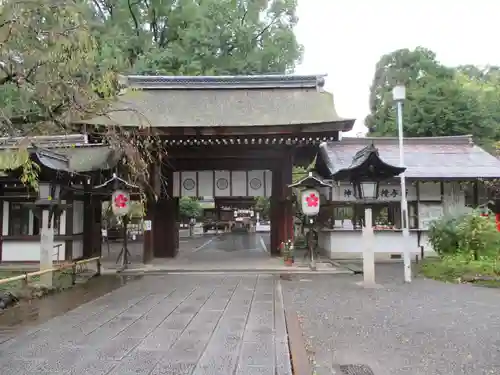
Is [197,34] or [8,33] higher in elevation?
[197,34]

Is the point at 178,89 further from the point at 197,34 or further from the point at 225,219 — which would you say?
the point at 225,219

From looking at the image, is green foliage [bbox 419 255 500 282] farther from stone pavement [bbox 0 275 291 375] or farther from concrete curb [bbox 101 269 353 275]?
stone pavement [bbox 0 275 291 375]

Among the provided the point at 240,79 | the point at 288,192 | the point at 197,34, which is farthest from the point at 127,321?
the point at 197,34

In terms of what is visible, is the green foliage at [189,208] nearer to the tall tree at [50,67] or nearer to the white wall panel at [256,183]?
the white wall panel at [256,183]

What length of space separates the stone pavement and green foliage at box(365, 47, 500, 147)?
20692 mm

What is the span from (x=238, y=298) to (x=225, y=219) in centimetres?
3911

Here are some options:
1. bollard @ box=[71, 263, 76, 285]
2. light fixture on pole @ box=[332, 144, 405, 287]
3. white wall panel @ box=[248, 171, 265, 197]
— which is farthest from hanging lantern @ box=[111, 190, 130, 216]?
light fixture on pole @ box=[332, 144, 405, 287]

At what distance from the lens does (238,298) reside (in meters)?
8.92

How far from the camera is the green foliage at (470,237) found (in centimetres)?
1220

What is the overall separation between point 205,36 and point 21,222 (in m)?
15.0

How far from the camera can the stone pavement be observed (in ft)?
15.2

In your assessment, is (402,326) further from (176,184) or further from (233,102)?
(233,102)

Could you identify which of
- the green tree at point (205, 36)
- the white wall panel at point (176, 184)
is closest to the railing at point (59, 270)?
the white wall panel at point (176, 184)

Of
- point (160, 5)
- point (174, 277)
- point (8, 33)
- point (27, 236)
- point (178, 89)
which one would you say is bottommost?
point (174, 277)
